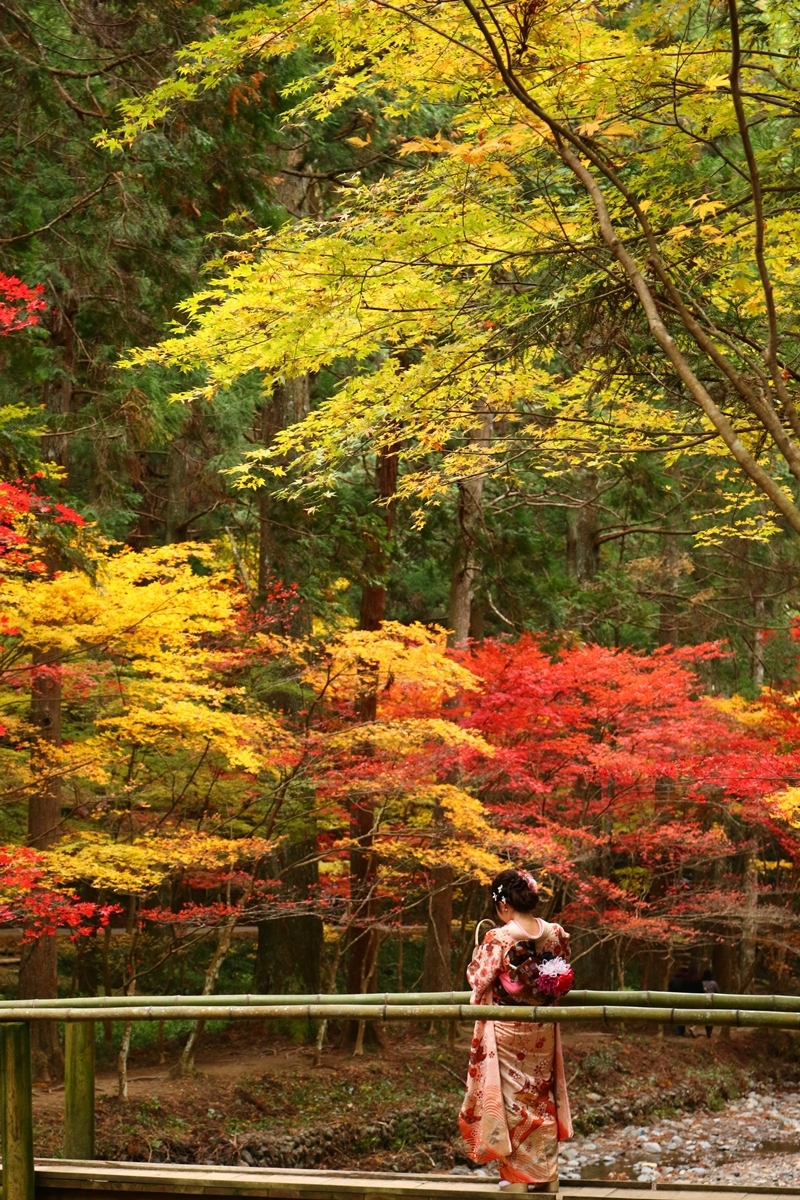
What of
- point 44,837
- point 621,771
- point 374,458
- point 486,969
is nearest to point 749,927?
point 621,771

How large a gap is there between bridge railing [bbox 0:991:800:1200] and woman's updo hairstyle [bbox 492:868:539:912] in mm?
312

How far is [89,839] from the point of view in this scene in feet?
34.5

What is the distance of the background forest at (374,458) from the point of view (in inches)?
205

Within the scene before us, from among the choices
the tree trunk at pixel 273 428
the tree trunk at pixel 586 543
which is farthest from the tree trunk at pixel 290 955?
the tree trunk at pixel 586 543

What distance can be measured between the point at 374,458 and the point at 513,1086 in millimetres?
12985

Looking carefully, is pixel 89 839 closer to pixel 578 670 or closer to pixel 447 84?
pixel 578 670

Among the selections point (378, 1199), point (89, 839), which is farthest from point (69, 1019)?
point (89, 839)

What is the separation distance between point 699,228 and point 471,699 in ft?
29.8

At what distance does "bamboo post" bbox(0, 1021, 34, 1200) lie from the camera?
3938 mm

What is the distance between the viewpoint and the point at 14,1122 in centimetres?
395

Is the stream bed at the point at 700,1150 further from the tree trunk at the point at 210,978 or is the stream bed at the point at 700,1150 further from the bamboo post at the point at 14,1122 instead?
the bamboo post at the point at 14,1122

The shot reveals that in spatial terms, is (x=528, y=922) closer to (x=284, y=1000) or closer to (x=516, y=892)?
(x=516, y=892)

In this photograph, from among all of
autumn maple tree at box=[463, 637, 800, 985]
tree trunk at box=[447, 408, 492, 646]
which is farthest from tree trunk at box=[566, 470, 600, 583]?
tree trunk at box=[447, 408, 492, 646]

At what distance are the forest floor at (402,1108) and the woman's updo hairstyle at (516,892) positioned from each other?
6.45m
